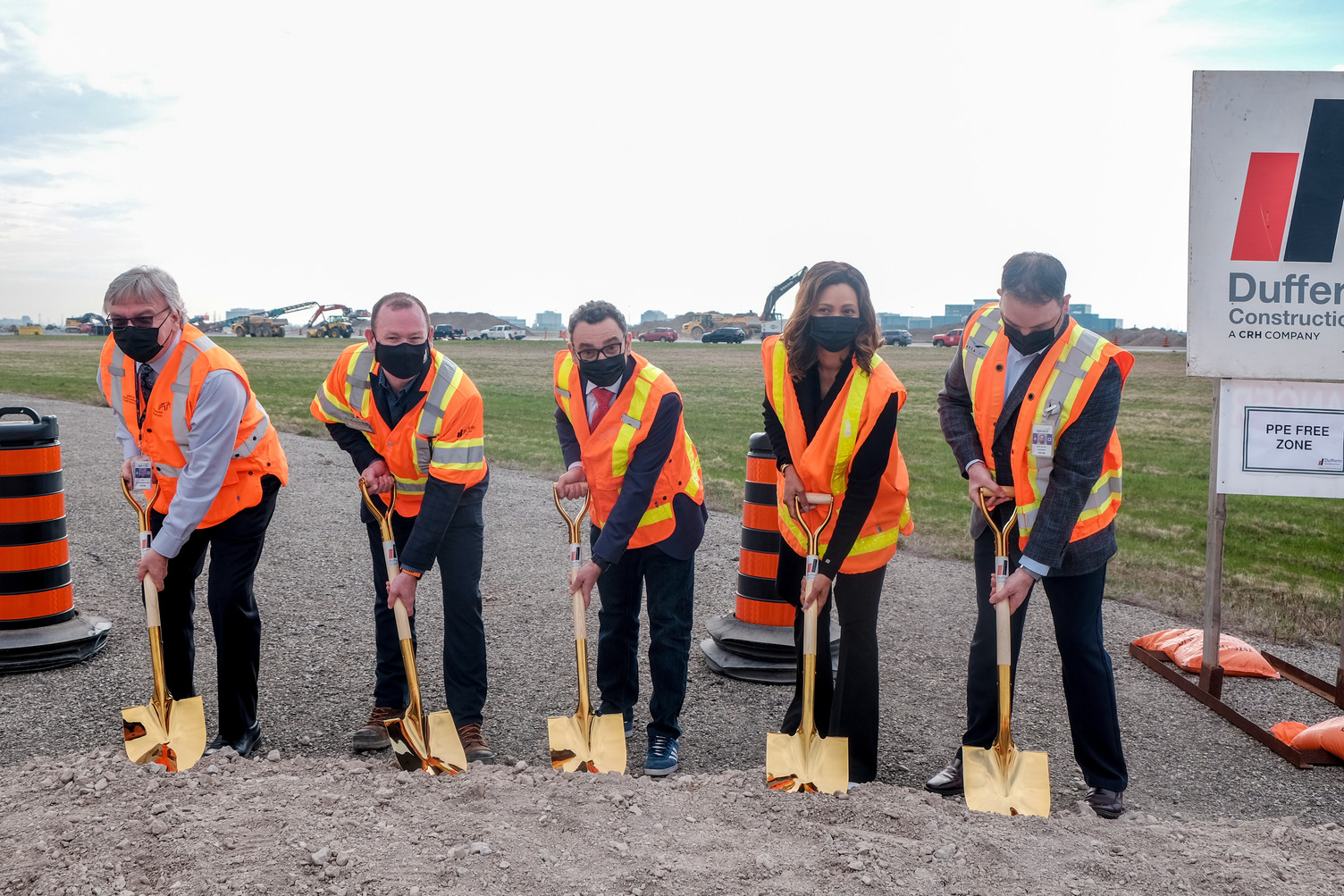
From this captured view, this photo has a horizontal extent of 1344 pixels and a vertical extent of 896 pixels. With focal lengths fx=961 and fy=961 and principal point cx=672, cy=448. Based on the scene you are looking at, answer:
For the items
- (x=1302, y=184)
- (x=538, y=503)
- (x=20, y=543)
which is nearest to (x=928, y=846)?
(x=1302, y=184)

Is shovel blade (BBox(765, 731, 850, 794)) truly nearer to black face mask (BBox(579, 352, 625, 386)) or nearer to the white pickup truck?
black face mask (BBox(579, 352, 625, 386))

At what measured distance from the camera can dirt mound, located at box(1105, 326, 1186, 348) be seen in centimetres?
6222

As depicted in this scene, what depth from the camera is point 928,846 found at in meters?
2.79

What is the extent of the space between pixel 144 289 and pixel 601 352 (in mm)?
1774

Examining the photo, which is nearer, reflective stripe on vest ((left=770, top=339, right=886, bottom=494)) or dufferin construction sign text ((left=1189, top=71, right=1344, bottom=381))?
reflective stripe on vest ((left=770, top=339, right=886, bottom=494))

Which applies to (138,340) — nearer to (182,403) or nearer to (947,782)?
(182,403)

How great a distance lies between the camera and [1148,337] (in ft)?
232

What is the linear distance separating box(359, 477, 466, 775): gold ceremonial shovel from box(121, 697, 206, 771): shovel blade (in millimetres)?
730

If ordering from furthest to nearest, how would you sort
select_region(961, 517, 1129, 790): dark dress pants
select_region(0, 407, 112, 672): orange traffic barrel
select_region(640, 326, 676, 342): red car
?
select_region(640, 326, 676, 342): red car < select_region(0, 407, 112, 672): orange traffic barrel < select_region(961, 517, 1129, 790): dark dress pants

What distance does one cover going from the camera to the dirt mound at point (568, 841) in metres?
2.60

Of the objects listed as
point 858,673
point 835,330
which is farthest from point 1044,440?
point 858,673

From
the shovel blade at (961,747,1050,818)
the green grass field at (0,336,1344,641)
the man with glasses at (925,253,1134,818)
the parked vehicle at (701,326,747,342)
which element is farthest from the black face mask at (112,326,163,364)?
the parked vehicle at (701,326,747,342)

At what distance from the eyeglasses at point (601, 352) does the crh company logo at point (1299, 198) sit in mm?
3074

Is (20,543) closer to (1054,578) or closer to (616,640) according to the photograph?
(616,640)
